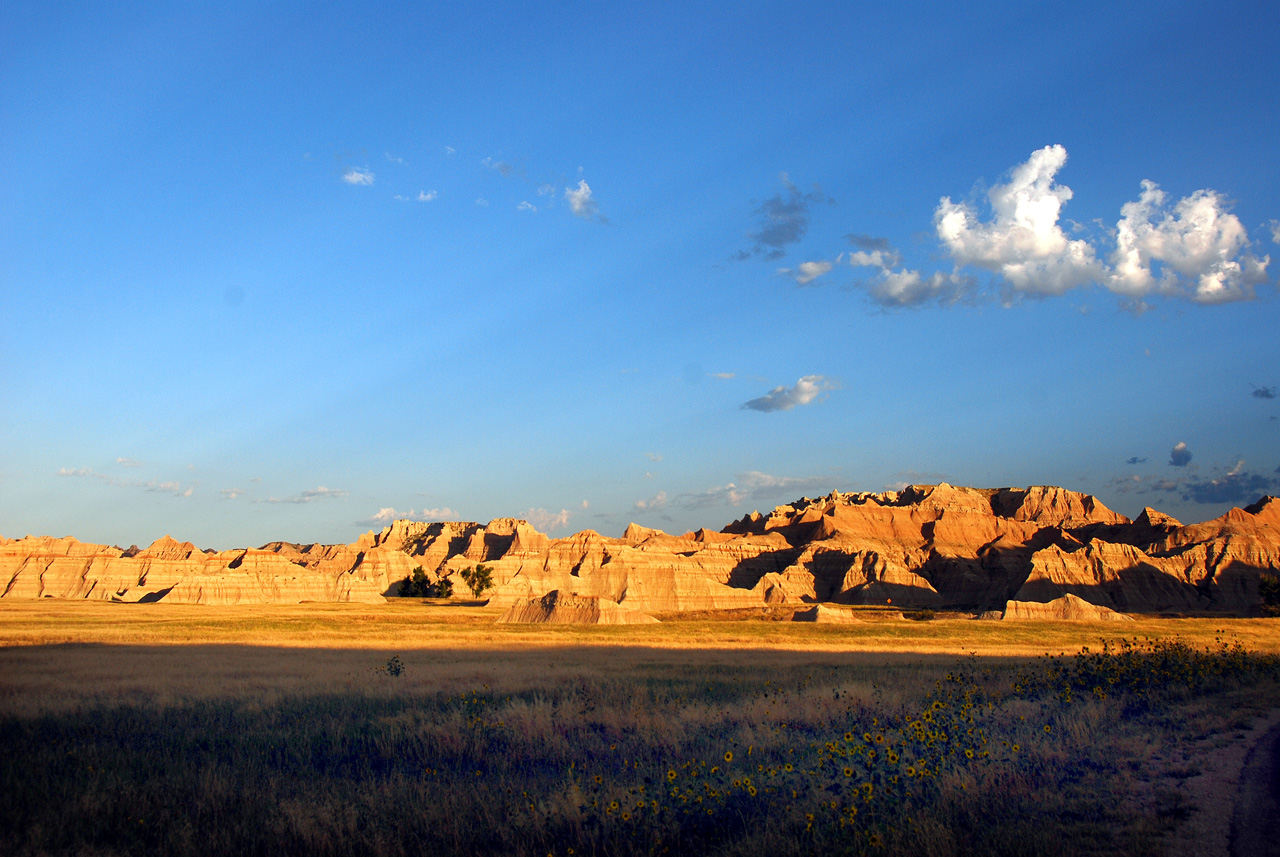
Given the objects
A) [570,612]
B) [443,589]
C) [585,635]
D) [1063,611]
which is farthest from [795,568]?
[585,635]

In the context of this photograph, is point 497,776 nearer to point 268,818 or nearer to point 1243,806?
point 268,818

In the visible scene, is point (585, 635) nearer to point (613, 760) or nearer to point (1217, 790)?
point (613, 760)

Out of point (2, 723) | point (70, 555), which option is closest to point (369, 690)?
point (2, 723)

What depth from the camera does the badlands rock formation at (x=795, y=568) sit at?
349 ft

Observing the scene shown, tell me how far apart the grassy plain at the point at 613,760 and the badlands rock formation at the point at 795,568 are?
72.1m

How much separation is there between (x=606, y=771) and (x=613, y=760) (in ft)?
2.54

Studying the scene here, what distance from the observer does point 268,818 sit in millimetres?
8938

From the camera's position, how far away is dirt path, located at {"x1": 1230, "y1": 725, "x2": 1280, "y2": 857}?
6809 millimetres

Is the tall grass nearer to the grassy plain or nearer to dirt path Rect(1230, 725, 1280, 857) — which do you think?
the grassy plain

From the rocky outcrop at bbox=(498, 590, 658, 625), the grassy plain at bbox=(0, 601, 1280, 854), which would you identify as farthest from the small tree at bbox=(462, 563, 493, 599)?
the grassy plain at bbox=(0, 601, 1280, 854)

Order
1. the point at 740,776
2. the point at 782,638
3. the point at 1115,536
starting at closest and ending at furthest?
the point at 740,776, the point at 782,638, the point at 1115,536

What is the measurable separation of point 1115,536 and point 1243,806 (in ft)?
539

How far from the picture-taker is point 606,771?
1092cm

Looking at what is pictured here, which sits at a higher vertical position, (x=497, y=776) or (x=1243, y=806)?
(x=1243, y=806)
